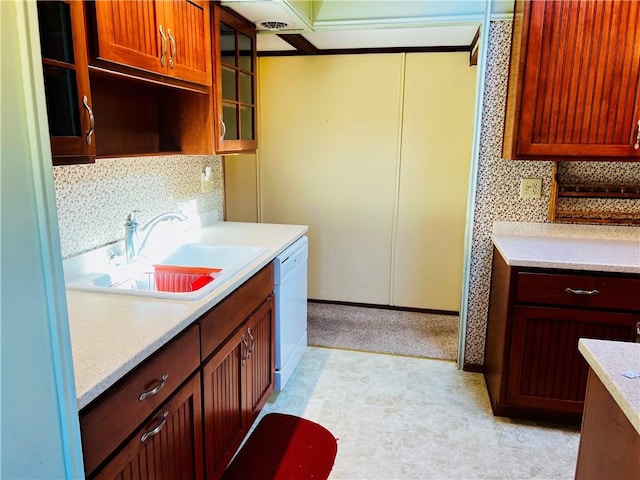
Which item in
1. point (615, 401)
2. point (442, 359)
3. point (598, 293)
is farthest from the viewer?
point (442, 359)

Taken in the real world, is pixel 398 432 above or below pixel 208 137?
below

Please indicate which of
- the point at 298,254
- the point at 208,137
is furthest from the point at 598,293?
the point at 208,137

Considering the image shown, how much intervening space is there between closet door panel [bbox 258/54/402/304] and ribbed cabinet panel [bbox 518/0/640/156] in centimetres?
136

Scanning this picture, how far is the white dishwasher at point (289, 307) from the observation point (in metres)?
2.35

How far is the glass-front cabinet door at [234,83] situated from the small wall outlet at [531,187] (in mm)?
1509

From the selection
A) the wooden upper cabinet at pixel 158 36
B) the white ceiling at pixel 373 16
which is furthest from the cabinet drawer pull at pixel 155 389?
the white ceiling at pixel 373 16

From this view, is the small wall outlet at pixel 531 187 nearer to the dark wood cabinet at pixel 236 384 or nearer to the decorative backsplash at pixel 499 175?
the decorative backsplash at pixel 499 175

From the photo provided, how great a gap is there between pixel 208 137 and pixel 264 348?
3.34 ft

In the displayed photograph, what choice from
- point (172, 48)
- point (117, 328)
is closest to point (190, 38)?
point (172, 48)

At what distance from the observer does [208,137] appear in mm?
2207

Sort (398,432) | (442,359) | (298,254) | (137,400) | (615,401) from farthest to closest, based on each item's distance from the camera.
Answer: (442,359)
(298,254)
(398,432)
(137,400)
(615,401)

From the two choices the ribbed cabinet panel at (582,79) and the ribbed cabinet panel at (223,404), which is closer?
the ribbed cabinet panel at (223,404)

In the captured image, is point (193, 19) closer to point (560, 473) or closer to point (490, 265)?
point (490, 265)

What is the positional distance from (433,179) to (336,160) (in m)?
0.75
